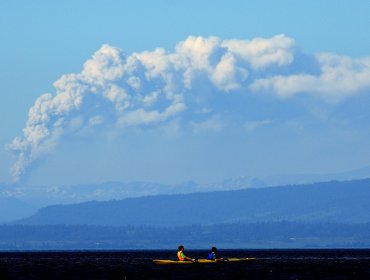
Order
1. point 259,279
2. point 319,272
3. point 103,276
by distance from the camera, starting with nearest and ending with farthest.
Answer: point 259,279 → point 103,276 → point 319,272

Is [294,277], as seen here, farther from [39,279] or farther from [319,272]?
[39,279]

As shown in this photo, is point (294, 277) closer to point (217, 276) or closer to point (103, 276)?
point (217, 276)

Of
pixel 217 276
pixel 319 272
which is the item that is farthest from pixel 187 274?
pixel 319 272

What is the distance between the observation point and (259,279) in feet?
501

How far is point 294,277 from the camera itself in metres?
157

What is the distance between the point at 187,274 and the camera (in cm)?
16625

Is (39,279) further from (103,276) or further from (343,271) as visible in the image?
(343,271)

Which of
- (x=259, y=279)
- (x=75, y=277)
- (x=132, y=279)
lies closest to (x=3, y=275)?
(x=75, y=277)

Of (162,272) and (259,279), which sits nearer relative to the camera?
(259,279)

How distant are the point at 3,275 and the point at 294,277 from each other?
40564 millimetres

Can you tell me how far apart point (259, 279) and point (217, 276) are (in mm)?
8152

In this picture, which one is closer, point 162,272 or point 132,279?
point 132,279

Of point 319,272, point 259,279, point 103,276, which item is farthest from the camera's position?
point 319,272

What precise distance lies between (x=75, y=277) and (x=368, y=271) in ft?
142
